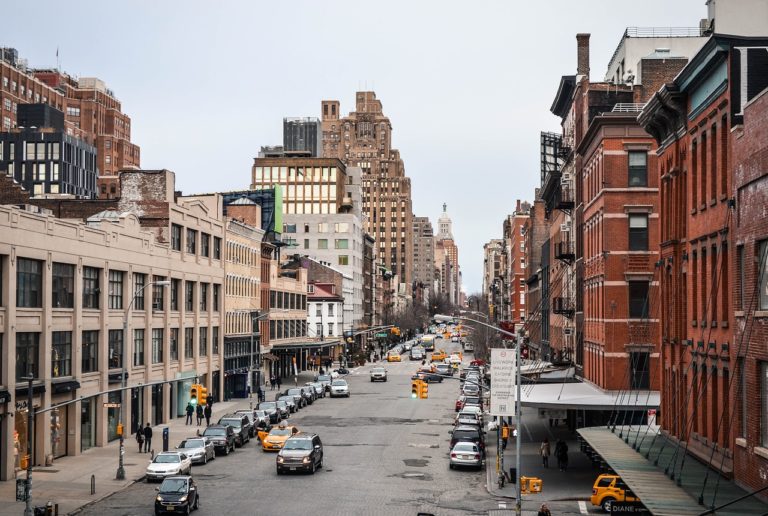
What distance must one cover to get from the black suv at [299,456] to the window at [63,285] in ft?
48.3

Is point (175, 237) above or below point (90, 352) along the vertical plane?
above

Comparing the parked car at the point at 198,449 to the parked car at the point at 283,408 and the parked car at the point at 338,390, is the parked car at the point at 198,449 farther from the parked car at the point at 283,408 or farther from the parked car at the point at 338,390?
the parked car at the point at 338,390

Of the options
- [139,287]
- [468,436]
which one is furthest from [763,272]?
[139,287]

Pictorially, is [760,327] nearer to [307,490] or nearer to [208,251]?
[307,490]

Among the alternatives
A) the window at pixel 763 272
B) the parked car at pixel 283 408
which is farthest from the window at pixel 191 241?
the window at pixel 763 272

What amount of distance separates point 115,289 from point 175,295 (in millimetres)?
12878

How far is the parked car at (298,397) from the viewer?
261ft

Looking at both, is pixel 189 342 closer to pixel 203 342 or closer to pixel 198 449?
pixel 203 342

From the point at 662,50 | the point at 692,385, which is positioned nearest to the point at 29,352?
the point at 692,385

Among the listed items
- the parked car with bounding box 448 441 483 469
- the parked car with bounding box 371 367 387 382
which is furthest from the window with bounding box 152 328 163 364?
the parked car with bounding box 371 367 387 382

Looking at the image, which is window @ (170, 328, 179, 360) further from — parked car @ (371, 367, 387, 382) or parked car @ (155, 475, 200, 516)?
parked car @ (371, 367, 387, 382)

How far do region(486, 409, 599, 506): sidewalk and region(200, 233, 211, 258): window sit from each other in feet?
92.6

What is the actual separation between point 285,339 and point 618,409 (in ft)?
233

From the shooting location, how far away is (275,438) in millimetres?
55250
